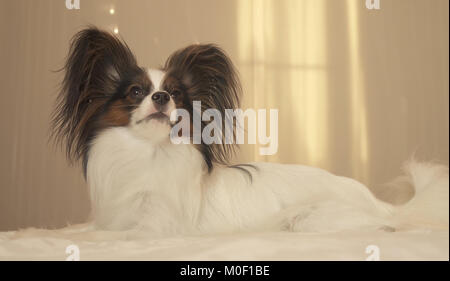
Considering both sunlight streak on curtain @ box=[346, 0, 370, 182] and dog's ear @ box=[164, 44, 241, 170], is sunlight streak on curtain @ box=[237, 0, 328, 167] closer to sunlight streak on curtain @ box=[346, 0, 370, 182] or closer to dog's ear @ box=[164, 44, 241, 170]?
sunlight streak on curtain @ box=[346, 0, 370, 182]

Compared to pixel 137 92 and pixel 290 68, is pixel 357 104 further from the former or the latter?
pixel 137 92

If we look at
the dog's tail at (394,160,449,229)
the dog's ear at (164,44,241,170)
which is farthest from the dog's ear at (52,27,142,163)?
the dog's tail at (394,160,449,229)

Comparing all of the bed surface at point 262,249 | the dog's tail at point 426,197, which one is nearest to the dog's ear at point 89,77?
the bed surface at point 262,249

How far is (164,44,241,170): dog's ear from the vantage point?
1954 mm

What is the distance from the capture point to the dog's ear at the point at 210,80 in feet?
6.41

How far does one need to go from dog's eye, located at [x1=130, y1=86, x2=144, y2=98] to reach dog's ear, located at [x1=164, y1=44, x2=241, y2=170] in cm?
17

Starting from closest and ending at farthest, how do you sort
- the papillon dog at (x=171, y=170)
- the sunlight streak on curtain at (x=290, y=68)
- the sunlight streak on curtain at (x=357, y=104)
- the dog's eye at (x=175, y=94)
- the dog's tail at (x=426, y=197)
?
1. the dog's tail at (x=426, y=197)
2. the papillon dog at (x=171, y=170)
3. the dog's eye at (x=175, y=94)
4. the sunlight streak on curtain at (x=357, y=104)
5. the sunlight streak on curtain at (x=290, y=68)

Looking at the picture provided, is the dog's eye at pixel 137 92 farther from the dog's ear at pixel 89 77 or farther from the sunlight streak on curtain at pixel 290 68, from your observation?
the sunlight streak on curtain at pixel 290 68

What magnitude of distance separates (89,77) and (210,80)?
1.71ft

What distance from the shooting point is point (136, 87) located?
1.81 meters

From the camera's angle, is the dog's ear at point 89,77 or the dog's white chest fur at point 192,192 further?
the dog's ear at point 89,77

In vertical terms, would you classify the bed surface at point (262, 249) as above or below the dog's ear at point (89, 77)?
below

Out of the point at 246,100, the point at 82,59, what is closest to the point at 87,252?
the point at 82,59
